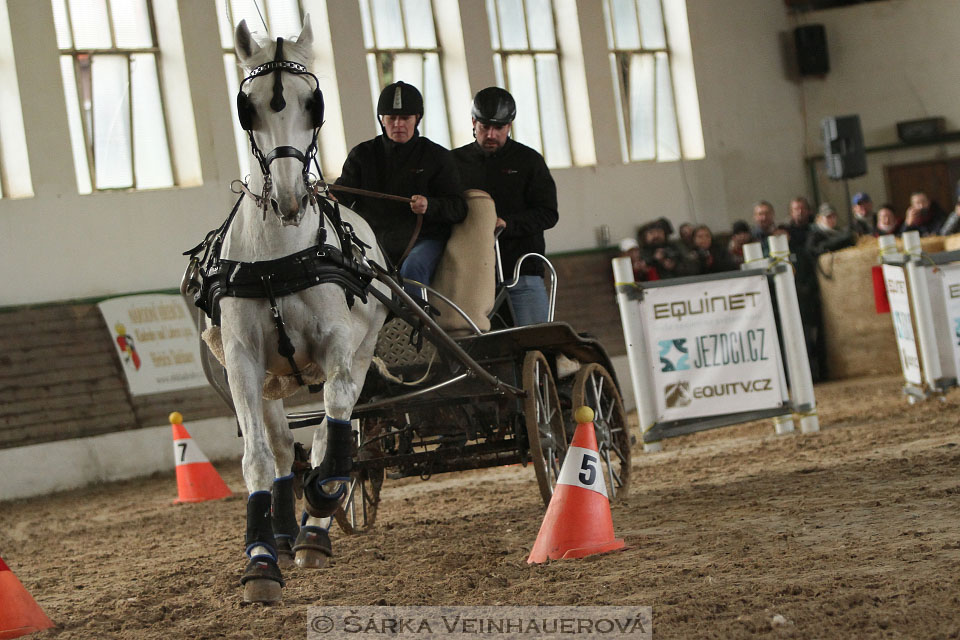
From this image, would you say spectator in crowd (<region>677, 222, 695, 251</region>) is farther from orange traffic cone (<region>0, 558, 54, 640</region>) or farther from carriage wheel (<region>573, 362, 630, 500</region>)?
orange traffic cone (<region>0, 558, 54, 640</region>)

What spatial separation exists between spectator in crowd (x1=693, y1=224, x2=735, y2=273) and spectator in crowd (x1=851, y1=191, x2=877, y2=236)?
165cm

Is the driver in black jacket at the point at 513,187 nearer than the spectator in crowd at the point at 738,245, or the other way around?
the driver in black jacket at the point at 513,187

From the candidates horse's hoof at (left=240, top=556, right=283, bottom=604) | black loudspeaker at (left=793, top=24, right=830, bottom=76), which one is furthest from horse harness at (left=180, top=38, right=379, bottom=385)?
black loudspeaker at (left=793, top=24, right=830, bottom=76)

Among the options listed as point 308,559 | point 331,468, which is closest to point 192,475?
point 308,559

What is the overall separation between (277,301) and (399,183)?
62.8 inches

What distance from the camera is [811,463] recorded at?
7.53m

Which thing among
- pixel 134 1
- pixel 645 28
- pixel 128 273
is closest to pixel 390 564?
pixel 128 273

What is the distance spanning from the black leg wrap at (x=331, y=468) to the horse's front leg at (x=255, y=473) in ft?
0.55

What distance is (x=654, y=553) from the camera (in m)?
4.88

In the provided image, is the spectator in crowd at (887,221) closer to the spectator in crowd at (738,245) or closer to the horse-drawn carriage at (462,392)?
the spectator in crowd at (738,245)

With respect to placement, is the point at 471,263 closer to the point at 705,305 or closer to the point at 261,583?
the point at 261,583

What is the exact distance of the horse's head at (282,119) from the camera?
14.1ft

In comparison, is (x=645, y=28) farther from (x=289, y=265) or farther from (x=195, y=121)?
(x=289, y=265)

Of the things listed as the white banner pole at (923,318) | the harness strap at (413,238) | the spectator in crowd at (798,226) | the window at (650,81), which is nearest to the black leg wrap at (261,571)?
the harness strap at (413,238)
